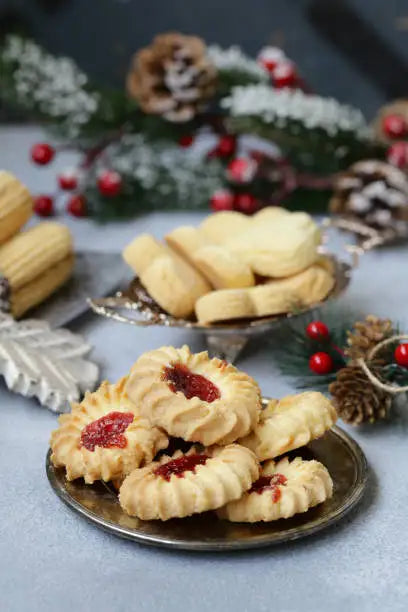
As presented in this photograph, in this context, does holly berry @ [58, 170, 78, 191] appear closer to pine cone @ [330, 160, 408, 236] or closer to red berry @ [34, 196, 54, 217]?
red berry @ [34, 196, 54, 217]

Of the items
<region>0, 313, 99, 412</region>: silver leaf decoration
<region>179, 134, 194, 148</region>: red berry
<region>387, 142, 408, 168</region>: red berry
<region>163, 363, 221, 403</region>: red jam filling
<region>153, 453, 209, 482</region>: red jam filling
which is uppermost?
<region>387, 142, 408, 168</region>: red berry

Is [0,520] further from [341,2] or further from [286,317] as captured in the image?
[341,2]

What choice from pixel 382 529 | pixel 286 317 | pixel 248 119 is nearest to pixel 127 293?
pixel 286 317

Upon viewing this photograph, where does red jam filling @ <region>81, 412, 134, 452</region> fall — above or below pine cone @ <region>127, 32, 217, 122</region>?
below

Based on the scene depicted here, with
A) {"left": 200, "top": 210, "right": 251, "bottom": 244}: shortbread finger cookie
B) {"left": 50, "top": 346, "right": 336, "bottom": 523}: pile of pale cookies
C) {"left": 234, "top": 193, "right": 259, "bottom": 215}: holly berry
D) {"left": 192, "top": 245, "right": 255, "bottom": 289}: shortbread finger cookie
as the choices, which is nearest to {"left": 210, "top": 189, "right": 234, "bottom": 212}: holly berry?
{"left": 234, "top": 193, "right": 259, "bottom": 215}: holly berry

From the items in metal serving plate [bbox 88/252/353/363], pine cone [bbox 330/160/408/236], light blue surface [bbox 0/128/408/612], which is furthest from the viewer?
pine cone [bbox 330/160/408/236]

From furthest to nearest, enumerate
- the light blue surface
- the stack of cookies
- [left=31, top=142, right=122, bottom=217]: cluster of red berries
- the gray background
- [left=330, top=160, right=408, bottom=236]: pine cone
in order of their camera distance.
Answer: the gray background, [left=31, top=142, right=122, bottom=217]: cluster of red berries, [left=330, top=160, right=408, bottom=236]: pine cone, the stack of cookies, the light blue surface

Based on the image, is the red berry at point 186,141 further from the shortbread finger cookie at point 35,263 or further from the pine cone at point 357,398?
the pine cone at point 357,398

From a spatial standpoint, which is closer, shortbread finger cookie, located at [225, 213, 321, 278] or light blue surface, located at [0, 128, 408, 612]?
light blue surface, located at [0, 128, 408, 612]
